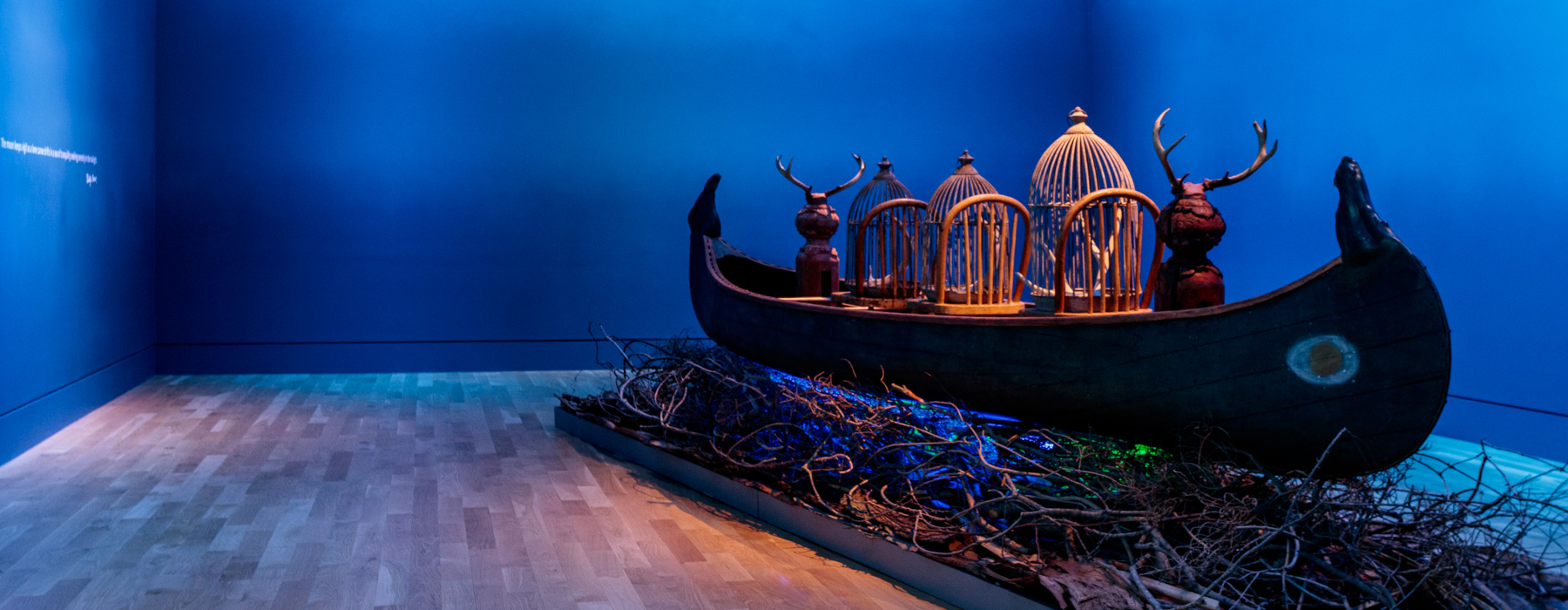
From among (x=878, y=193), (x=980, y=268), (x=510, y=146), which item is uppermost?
(x=510, y=146)

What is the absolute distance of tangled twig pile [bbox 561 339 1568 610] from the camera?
1.94 meters

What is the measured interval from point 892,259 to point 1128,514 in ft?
5.63

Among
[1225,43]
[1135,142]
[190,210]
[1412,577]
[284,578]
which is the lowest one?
[284,578]

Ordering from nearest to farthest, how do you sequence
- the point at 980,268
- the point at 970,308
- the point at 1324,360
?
the point at 1324,360 < the point at 970,308 < the point at 980,268

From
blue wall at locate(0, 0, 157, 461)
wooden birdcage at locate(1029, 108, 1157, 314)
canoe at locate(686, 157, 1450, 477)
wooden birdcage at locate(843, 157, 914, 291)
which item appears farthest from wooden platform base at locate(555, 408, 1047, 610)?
blue wall at locate(0, 0, 157, 461)

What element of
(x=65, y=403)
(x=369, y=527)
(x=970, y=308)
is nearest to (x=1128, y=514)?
(x=970, y=308)

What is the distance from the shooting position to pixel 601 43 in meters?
6.04

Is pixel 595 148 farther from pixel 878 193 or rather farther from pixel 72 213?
pixel 72 213

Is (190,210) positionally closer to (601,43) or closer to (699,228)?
(601,43)

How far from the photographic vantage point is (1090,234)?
2.86 metres

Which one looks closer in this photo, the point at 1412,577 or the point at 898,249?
the point at 1412,577

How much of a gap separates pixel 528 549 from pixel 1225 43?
181 inches

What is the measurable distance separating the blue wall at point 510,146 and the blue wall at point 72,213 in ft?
1.10

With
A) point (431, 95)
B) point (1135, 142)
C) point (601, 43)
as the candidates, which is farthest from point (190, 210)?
point (1135, 142)
